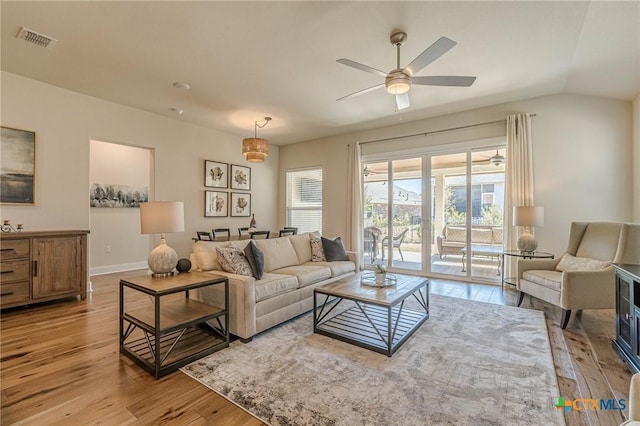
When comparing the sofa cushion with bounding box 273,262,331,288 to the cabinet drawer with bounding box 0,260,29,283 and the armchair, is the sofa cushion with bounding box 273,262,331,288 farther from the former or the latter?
the cabinet drawer with bounding box 0,260,29,283

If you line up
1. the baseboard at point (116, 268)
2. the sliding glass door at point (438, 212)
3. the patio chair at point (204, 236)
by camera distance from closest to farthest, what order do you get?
the sliding glass door at point (438, 212) < the patio chair at point (204, 236) < the baseboard at point (116, 268)

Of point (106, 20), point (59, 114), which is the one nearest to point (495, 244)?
point (106, 20)

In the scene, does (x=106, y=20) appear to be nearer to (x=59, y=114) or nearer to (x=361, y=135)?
(x=59, y=114)

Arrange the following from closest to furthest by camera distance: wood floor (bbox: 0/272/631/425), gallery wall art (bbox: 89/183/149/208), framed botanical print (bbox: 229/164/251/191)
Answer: wood floor (bbox: 0/272/631/425) → gallery wall art (bbox: 89/183/149/208) → framed botanical print (bbox: 229/164/251/191)

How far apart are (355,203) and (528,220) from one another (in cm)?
311

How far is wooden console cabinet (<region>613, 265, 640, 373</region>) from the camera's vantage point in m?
2.20

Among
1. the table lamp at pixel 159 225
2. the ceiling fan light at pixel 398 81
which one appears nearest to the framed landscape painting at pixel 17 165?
the table lamp at pixel 159 225

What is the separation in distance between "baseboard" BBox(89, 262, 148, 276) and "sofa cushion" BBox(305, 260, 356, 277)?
4.49 metres

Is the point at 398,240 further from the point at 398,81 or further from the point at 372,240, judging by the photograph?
the point at 398,81

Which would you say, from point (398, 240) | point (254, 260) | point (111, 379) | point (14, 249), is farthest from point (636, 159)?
point (14, 249)

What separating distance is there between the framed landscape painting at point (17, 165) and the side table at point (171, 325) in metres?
2.68

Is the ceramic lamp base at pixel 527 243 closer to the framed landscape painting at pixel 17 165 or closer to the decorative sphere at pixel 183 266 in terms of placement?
the decorative sphere at pixel 183 266

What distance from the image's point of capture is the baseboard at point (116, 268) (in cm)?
587

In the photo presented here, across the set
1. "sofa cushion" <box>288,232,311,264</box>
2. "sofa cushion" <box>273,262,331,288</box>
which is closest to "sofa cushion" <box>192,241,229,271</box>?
"sofa cushion" <box>273,262,331,288</box>
